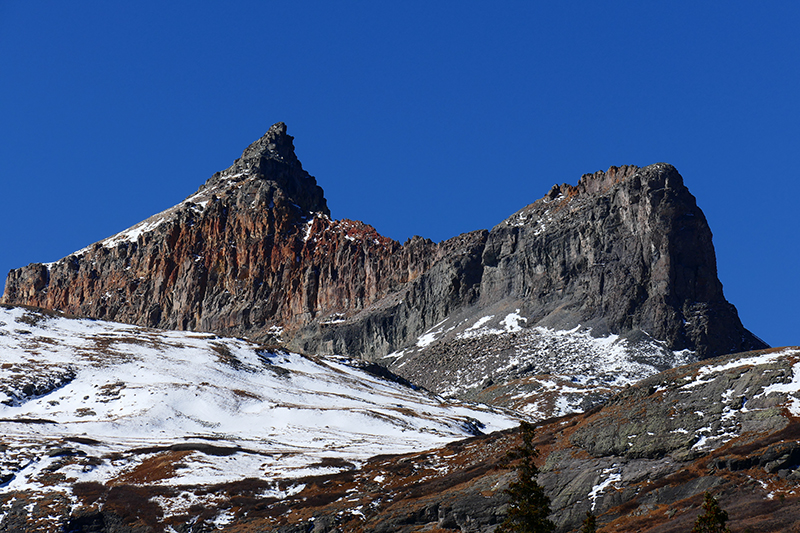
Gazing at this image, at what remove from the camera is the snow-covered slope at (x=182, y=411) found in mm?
94125

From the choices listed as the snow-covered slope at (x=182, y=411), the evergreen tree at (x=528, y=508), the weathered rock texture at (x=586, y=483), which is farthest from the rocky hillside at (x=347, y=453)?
the evergreen tree at (x=528, y=508)

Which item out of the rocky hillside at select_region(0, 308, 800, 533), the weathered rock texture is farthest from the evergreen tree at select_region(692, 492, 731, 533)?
the rocky hillside at select_region(0, 308, 800, 533)

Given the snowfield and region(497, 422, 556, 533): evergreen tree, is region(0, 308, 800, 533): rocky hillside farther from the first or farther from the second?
region(497, 422, 556, 533): evergreen tree

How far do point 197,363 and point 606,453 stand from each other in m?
105

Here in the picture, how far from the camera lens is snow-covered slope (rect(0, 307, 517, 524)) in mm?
94125

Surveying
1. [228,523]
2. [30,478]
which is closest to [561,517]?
[228,523]

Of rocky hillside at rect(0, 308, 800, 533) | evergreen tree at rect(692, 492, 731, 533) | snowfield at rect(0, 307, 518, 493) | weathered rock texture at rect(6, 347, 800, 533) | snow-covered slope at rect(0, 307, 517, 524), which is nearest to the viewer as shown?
evergreen tree at rect(692, 492, 731, 533)

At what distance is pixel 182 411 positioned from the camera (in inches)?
5012

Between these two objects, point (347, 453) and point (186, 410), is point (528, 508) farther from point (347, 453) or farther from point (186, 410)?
point (186, 410)

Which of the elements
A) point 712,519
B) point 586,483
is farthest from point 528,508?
point 586,483

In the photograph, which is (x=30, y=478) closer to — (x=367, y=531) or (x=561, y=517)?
(x=367, y=531)

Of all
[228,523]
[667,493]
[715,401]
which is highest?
[715,401]

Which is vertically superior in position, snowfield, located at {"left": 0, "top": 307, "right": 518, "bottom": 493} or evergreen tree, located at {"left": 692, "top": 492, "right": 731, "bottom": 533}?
snowfield, located at {"left": 0, "top": 307, "right": 518, "bottom": 493}

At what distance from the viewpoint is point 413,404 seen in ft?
501
